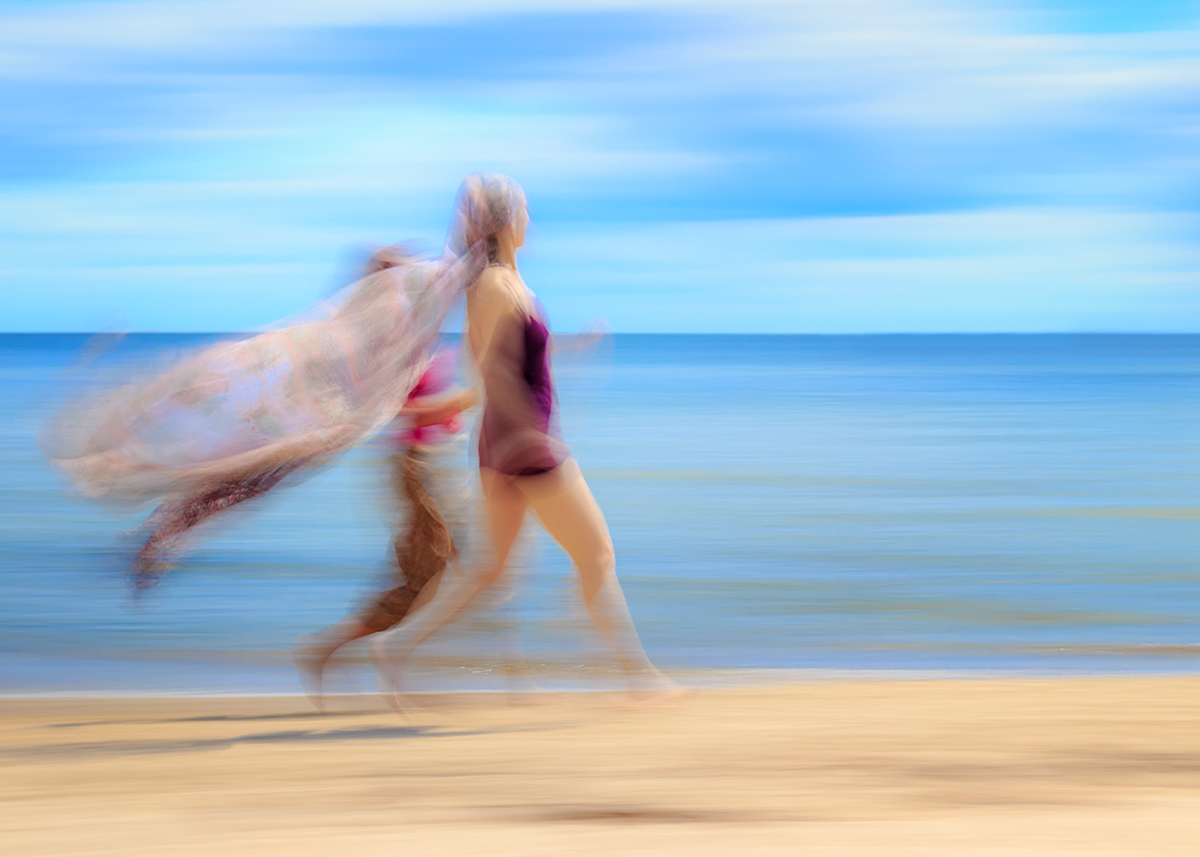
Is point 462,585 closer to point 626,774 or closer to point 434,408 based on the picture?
point 434,408

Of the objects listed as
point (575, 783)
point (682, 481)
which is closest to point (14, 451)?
point (682, 481)

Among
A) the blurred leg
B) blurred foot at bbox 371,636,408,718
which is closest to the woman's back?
the blurred leg

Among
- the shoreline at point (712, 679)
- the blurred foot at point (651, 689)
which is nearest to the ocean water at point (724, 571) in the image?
the shoreline at point (712, 679)

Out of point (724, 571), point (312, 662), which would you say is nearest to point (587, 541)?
point (312, 662)

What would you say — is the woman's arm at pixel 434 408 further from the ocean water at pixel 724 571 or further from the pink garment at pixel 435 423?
the ocean water at pixel 724 571

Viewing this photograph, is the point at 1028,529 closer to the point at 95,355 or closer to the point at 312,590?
the point at 312,590

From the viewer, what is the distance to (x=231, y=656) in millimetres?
7113

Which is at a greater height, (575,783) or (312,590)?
(312,590)

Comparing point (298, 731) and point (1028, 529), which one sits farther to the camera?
point (1028, 529)

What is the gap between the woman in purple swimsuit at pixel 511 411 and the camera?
4.23 metres

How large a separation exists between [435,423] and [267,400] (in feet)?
1.88

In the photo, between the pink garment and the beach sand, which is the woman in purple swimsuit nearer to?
the pink garment

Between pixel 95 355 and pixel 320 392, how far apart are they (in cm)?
73

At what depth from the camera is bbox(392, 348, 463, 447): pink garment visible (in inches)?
180
